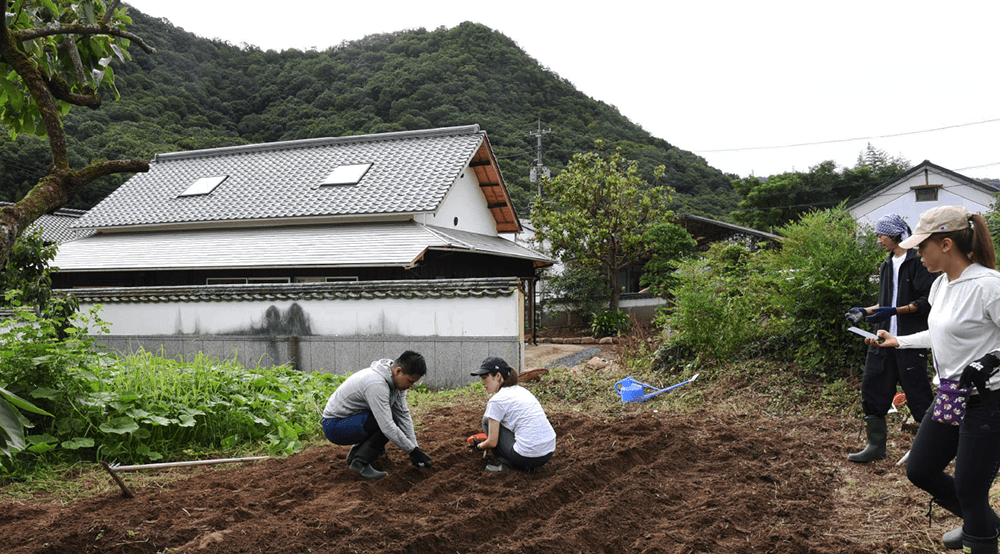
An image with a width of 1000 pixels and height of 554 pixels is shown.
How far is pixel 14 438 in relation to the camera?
6.18 ft

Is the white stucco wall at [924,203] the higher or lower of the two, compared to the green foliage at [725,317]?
higher

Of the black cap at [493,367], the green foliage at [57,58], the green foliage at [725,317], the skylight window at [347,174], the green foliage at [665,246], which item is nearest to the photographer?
the green foliage at [57,58]

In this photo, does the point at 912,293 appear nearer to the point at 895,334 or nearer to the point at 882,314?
the point at 895,334

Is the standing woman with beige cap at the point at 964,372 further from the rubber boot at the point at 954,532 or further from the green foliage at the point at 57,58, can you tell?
the green foliage at the point at 57,58

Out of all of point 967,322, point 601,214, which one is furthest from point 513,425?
point 601,214

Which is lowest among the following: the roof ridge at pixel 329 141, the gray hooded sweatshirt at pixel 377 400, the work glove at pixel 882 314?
the gray hooded sweatshirt at pixel 377 400

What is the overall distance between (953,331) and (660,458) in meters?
2.72

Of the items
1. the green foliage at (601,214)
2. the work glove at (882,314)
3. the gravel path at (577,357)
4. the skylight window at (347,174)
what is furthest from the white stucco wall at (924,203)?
the work glove at (882,314)

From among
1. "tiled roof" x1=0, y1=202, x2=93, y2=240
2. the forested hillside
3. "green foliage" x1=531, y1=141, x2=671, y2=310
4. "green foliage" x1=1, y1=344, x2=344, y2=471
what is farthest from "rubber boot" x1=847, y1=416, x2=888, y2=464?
the forested hillside

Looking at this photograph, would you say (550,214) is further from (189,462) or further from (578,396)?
(189,462)

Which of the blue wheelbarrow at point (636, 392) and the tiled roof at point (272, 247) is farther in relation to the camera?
the tiled roof at point (272, 247)

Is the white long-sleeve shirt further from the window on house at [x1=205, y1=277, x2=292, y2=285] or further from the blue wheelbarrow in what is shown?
the window on house at [x1=205, y1=277, x2=292, y2=285]

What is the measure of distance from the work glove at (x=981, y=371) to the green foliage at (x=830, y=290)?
4.68m

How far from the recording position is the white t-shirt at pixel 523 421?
4562 mm
